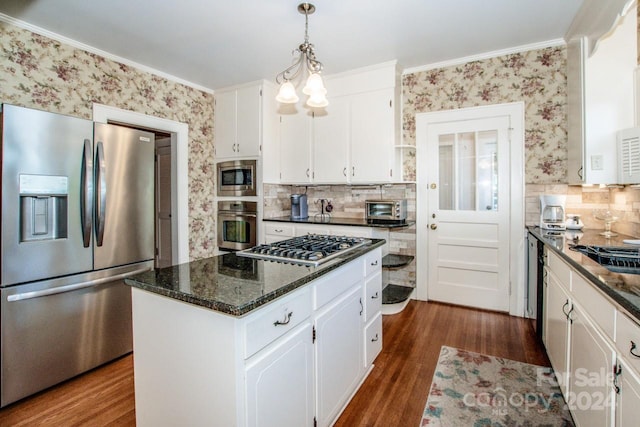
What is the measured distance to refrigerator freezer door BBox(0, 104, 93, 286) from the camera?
1894 millimetres

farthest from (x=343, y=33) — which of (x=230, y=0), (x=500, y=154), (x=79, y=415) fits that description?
(x=79, y=415)

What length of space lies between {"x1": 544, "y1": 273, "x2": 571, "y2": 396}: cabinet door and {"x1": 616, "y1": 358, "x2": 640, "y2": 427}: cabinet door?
66 centimetres

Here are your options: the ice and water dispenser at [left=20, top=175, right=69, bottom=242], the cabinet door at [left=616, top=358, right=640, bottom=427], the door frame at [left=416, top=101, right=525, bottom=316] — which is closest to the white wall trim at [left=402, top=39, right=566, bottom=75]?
the door frame at [left=416, top=101, right=525, bottom=316]

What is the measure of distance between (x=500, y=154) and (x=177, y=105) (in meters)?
3.54

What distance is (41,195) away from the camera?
203cm

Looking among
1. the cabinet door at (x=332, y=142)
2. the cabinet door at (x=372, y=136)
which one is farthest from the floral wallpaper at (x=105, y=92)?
the cabinet door at (x=372, y=136)

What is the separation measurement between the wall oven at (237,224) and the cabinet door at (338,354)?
2.19 m

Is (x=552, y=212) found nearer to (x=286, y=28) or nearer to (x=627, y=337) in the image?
(x=627, y=337)

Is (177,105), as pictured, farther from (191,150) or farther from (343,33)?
(343,33)

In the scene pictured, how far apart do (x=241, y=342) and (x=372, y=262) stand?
4.10ft

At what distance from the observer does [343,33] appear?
8.90 ft

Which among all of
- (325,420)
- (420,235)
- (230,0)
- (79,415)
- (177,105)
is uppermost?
(230,0)

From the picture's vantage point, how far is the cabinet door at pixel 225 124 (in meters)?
3.98

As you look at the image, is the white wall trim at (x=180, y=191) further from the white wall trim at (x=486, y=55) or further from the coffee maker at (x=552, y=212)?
the coffee maker at (x=552, y=212)
